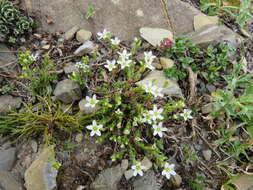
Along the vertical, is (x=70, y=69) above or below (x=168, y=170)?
above

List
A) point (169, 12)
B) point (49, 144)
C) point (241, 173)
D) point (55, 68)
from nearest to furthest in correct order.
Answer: point (49, 144) < point (241, 173) < point (55, 68) < point (169, 12)

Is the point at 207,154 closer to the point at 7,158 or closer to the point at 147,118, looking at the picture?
the point at 147,118

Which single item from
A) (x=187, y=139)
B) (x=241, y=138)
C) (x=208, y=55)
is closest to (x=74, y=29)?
(x=208, y=55)

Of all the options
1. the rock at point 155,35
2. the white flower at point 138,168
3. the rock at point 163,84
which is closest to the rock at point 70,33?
the rock at point 155,35

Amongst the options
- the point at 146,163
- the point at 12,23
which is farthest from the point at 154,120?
the point at 12,23

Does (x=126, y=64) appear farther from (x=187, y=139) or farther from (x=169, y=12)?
(x=169, y=12)

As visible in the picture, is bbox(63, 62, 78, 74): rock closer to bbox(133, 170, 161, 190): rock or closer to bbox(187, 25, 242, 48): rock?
bbox(133, 170, 161, 190): rock
